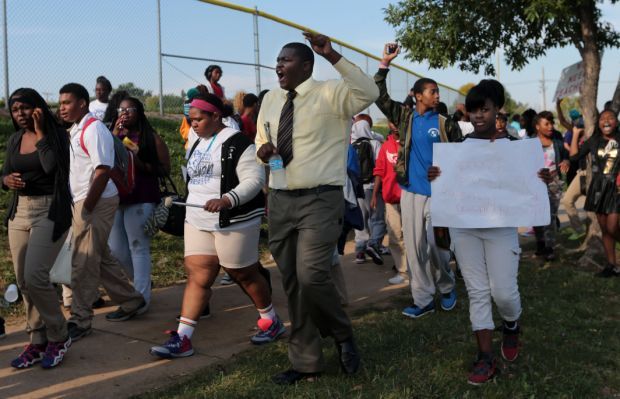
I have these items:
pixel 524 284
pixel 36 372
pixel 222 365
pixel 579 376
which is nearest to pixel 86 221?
pixel 36 372

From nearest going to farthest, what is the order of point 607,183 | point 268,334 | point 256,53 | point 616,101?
point 268,334
point 607,183
point 616,101
point 256,53

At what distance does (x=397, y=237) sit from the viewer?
287 inches

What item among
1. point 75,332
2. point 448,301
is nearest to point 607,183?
point 448,301

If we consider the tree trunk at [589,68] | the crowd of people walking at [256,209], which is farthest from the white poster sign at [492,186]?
the tree trunk at [589,68]

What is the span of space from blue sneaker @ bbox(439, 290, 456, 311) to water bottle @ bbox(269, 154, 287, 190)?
8.05 feet

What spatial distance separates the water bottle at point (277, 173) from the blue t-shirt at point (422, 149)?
187 cm

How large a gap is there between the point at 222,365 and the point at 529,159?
243cm

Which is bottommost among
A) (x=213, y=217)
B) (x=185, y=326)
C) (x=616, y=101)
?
(x=185, y=326)

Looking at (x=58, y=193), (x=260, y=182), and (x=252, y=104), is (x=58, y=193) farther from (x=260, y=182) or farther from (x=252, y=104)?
(x=252, y=104)

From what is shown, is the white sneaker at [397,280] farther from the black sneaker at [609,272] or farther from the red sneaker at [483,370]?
the red sneaker at [483,370]

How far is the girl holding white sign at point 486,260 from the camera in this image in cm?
438

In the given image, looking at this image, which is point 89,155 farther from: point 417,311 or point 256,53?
point 256,53

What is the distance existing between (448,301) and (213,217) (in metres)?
2.36

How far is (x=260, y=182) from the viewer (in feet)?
16.4
